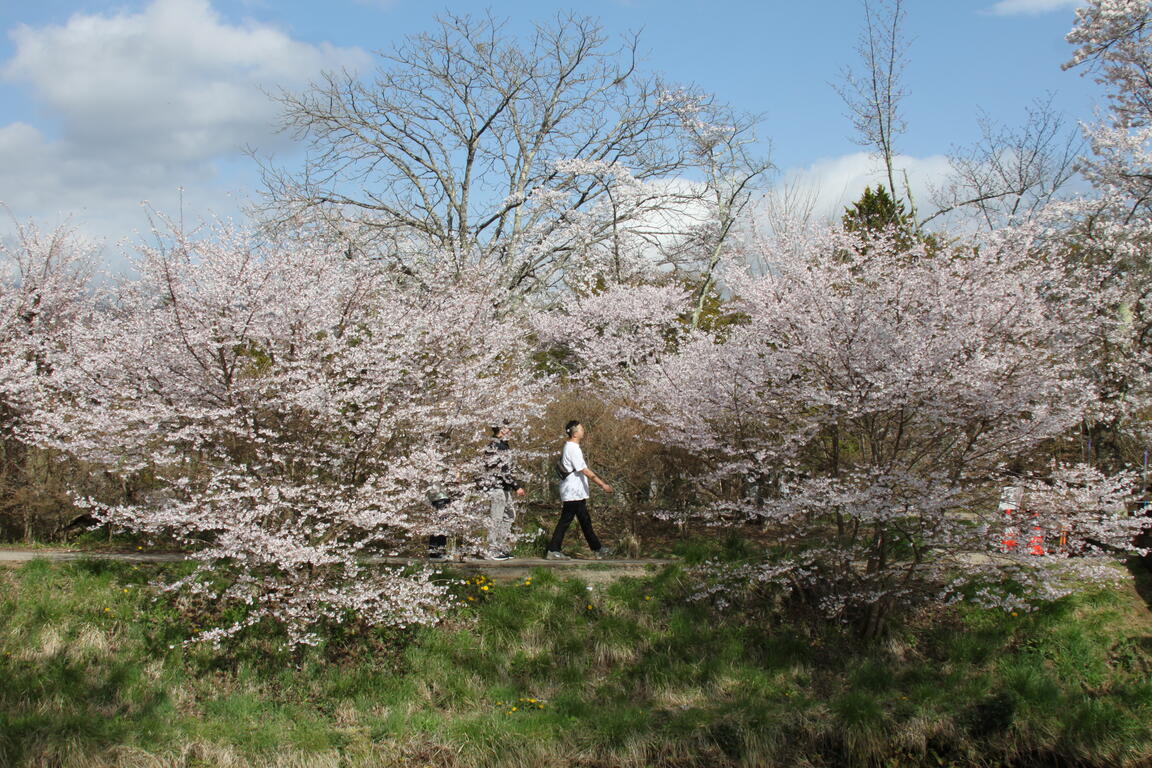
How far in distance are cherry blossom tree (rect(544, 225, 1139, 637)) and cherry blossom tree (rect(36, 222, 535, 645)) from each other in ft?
8.96

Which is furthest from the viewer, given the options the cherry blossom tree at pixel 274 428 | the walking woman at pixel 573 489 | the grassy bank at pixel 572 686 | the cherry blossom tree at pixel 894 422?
the walking woman at pixel 573 489

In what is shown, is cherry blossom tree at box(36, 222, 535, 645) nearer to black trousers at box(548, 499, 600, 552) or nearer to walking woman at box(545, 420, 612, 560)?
walking woman at box(545, 420, 612, 560)

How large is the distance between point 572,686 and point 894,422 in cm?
361

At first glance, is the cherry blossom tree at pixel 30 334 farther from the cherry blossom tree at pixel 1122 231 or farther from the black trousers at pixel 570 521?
the cherry blossom tree at pixel 1122 231

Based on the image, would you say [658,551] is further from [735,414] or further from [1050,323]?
[1050,323]

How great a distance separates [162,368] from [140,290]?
225cm

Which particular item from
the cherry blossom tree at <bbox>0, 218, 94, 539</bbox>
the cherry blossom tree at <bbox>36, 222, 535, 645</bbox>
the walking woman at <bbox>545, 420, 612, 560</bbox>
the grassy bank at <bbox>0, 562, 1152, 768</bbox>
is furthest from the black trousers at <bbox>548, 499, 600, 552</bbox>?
the cherry blossom tree at <bbox>0, 218, 94, 539</bbox>

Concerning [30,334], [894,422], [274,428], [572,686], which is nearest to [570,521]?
[572,686]

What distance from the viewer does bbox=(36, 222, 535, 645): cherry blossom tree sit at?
6.38 meters

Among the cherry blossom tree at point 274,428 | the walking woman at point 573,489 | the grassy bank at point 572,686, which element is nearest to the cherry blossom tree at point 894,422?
the grassy bank at point 572,686

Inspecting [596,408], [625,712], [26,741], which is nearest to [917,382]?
[625,712]

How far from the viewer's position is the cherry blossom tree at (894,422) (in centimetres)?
668

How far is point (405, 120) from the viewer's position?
1492 centimetres

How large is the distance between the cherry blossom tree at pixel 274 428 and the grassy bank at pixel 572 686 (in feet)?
1.68
